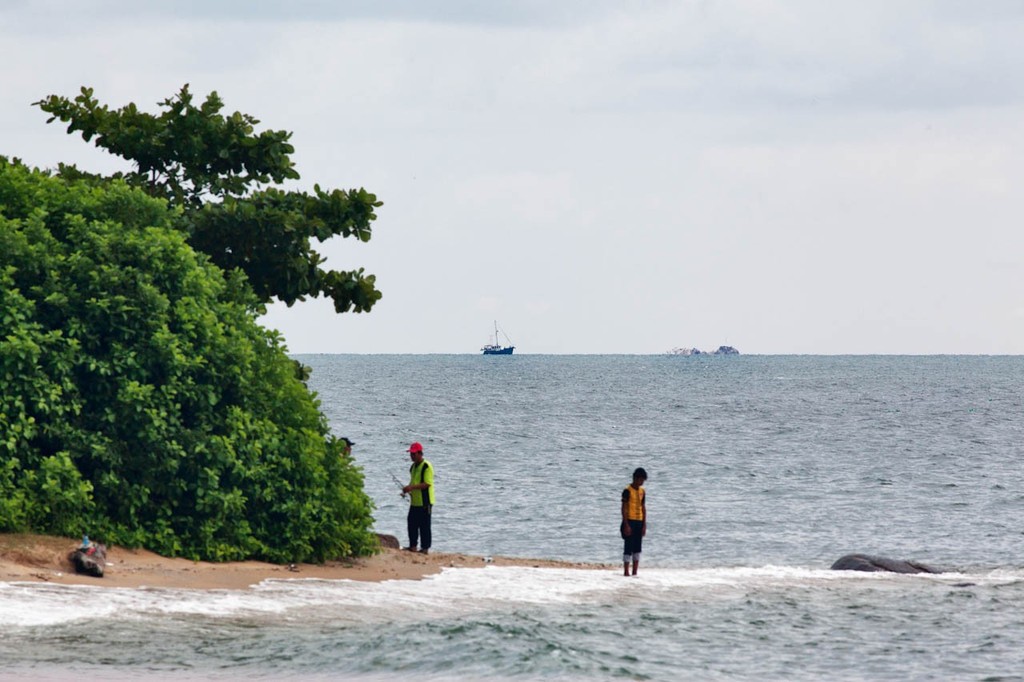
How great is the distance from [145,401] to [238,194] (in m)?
6.93

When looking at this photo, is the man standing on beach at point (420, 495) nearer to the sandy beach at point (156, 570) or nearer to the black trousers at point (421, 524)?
the black trousers at point (421, 524)

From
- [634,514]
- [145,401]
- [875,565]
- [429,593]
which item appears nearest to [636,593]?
[634,514]

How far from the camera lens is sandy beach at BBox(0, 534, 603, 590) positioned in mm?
20344

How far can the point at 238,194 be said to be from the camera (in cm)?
2809

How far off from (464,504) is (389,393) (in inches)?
4546

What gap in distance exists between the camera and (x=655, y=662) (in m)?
18.7

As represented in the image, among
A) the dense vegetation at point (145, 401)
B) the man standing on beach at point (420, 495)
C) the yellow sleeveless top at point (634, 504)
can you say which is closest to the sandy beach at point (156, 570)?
the dense vegetation at point (145, 401)

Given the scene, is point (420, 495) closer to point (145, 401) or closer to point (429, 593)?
point (429, 593)

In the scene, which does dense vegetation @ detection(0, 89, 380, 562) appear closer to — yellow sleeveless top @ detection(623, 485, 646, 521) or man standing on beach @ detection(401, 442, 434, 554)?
man standing on beach @ detection(401, 442, 434, 554)

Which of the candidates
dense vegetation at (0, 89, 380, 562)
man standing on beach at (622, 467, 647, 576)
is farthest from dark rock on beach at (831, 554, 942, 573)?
dense vegetation at (0, 89, 380, 562)

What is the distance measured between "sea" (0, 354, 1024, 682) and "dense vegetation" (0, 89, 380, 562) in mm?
1486

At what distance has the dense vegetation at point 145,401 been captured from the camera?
21750 millimetres

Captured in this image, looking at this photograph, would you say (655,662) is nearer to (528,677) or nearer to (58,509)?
(528,677)

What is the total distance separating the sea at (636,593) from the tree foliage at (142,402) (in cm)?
160
